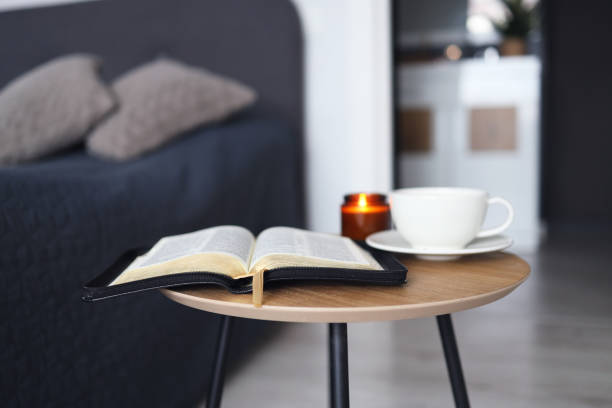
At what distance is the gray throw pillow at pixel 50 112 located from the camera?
148cm

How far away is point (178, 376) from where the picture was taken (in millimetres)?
1171

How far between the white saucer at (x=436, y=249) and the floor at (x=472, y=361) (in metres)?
0.54

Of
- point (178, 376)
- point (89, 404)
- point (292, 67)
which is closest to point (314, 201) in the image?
point (292, 67)

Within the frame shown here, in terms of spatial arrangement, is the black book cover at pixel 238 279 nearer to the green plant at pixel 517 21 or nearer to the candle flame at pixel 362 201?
the candle flame at pixel 362 201

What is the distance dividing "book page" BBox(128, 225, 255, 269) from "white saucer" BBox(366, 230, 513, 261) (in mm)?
187

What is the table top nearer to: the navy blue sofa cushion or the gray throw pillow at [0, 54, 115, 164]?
the navy blue sofa cushion

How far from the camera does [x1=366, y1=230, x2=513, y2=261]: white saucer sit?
743 millimetres

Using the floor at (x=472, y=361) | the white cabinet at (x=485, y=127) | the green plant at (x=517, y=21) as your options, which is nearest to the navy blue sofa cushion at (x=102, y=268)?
the floor at (x=472, y=361)

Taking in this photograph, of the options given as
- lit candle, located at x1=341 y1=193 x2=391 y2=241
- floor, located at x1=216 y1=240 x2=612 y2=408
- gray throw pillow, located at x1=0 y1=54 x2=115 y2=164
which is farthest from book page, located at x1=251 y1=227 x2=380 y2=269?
gray throw pillow, located at x1=0 y1=54 x2=115 y2=164

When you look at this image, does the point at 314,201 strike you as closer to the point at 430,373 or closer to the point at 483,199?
the point at 430,373

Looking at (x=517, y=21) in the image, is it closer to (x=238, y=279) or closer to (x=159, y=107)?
(x=159, y=107)

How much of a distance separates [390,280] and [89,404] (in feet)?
1.90

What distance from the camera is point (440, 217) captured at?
739mm

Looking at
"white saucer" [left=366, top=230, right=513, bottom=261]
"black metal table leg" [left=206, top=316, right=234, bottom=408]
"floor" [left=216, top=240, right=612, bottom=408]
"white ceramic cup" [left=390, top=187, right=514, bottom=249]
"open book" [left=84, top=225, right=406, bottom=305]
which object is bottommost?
"floor" [left=216, top=240, right=612, bottom=408]
